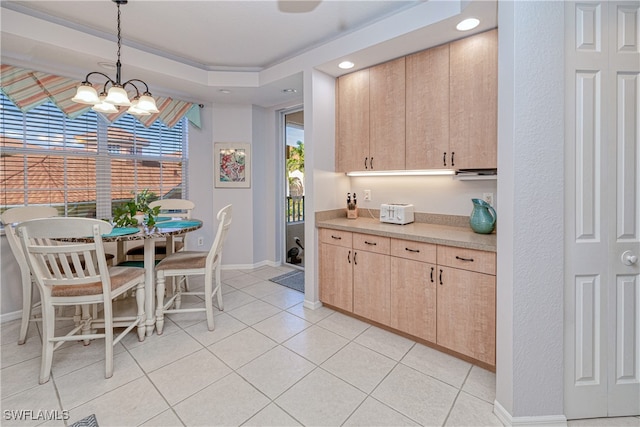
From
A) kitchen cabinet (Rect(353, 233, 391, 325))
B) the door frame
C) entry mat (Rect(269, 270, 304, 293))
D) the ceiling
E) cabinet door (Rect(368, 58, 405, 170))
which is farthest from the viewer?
the door frame

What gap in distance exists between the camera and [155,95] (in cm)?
365

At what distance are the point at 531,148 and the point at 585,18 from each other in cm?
73

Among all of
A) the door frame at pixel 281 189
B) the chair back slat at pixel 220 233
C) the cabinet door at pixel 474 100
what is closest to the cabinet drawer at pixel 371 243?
the cabinet door at pixel 474 100

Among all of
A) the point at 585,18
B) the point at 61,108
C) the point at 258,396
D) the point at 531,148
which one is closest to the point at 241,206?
the point at 61,108

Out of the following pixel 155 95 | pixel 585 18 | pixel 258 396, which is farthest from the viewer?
pixel 155 95

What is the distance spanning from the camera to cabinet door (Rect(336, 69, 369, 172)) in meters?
2.88

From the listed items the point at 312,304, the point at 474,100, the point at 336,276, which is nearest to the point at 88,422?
the point at 312,304

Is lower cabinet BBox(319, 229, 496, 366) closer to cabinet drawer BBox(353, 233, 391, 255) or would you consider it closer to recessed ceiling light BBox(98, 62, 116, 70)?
cabinet drawer BBox(353, 233, 391, 255)

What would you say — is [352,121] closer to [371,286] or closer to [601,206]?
[371,286]

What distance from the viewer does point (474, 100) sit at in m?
2.19

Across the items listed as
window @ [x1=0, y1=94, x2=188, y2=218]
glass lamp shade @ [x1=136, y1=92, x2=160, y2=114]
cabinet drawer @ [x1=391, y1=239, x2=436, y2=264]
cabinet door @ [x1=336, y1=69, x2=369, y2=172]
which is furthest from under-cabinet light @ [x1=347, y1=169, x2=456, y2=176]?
window @ [x1=0, y1=94, x2=188, y2=218]

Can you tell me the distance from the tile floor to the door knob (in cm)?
87

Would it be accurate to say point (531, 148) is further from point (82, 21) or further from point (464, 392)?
point (82, 21)

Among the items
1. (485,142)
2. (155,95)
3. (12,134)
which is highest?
(155,95)
